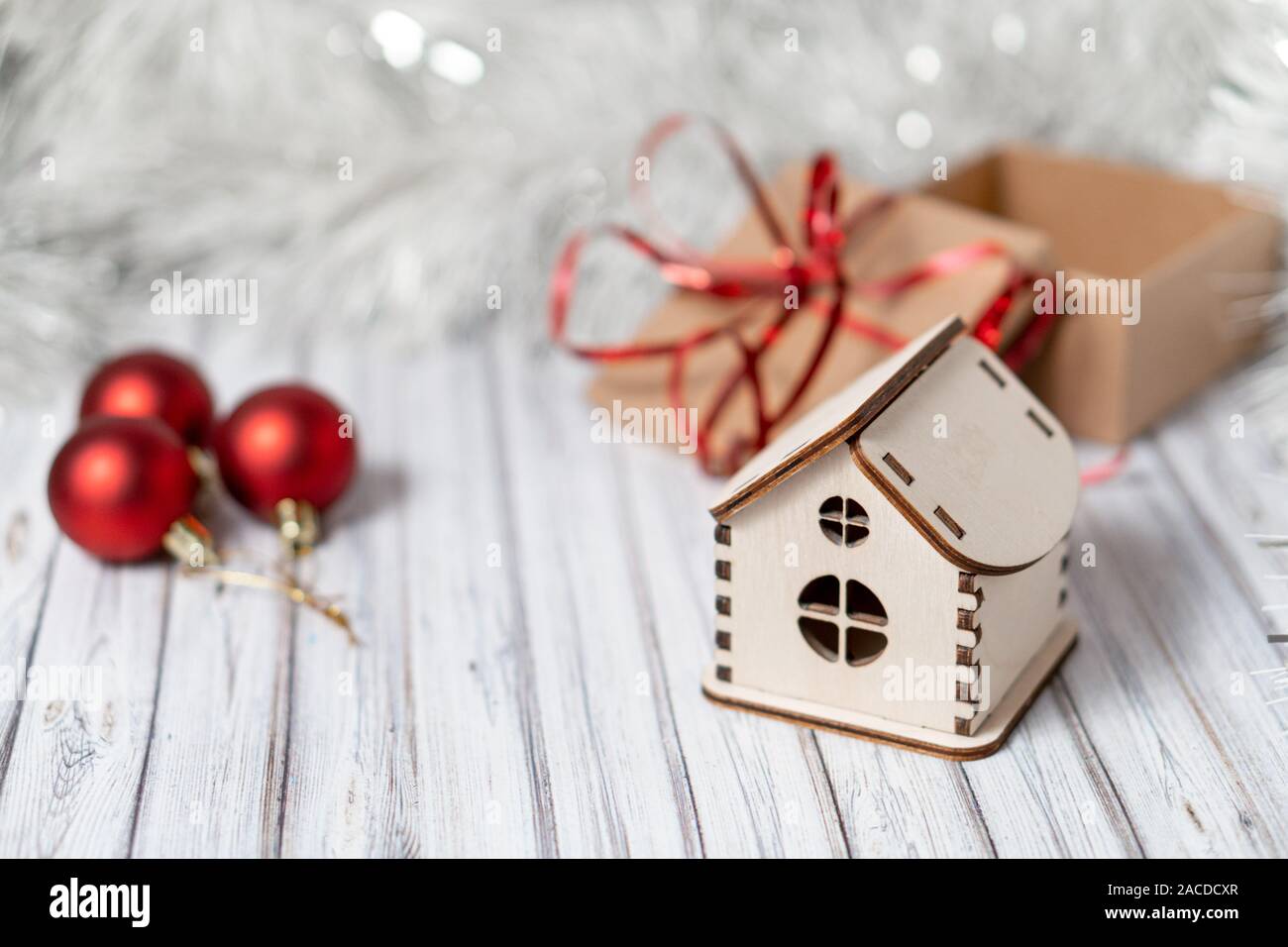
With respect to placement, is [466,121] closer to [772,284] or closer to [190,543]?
[772,284]

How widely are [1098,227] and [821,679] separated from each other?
838 mm

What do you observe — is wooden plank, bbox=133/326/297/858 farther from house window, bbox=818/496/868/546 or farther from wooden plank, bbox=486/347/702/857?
house window, bbox=818/496/868/546

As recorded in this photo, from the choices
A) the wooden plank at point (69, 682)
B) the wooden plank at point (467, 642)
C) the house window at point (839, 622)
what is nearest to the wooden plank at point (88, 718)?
the wooden plank at point (69, 682)

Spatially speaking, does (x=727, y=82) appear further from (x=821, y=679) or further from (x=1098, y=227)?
(x=821, y=679)

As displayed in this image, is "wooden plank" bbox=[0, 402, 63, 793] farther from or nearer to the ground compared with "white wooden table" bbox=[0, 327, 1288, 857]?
nearer to the ground

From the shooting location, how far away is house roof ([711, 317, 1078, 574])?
99cm

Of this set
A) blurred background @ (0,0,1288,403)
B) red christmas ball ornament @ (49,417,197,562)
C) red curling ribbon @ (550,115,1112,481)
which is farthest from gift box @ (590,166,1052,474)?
red christmas ball ornament @ (49,417,197,562)

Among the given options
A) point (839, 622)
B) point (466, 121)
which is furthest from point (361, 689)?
point (466, 121)

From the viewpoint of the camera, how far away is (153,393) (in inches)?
55.2

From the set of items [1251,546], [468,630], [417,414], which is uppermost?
[1251,546]

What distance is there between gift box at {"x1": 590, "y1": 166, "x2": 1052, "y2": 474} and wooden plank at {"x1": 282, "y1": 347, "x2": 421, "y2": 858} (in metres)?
0.28

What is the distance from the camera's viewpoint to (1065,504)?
42.3 inches

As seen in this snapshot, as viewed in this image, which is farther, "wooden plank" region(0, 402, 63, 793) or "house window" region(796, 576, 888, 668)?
"wooden plank" region(0, 402, 63, 793)
